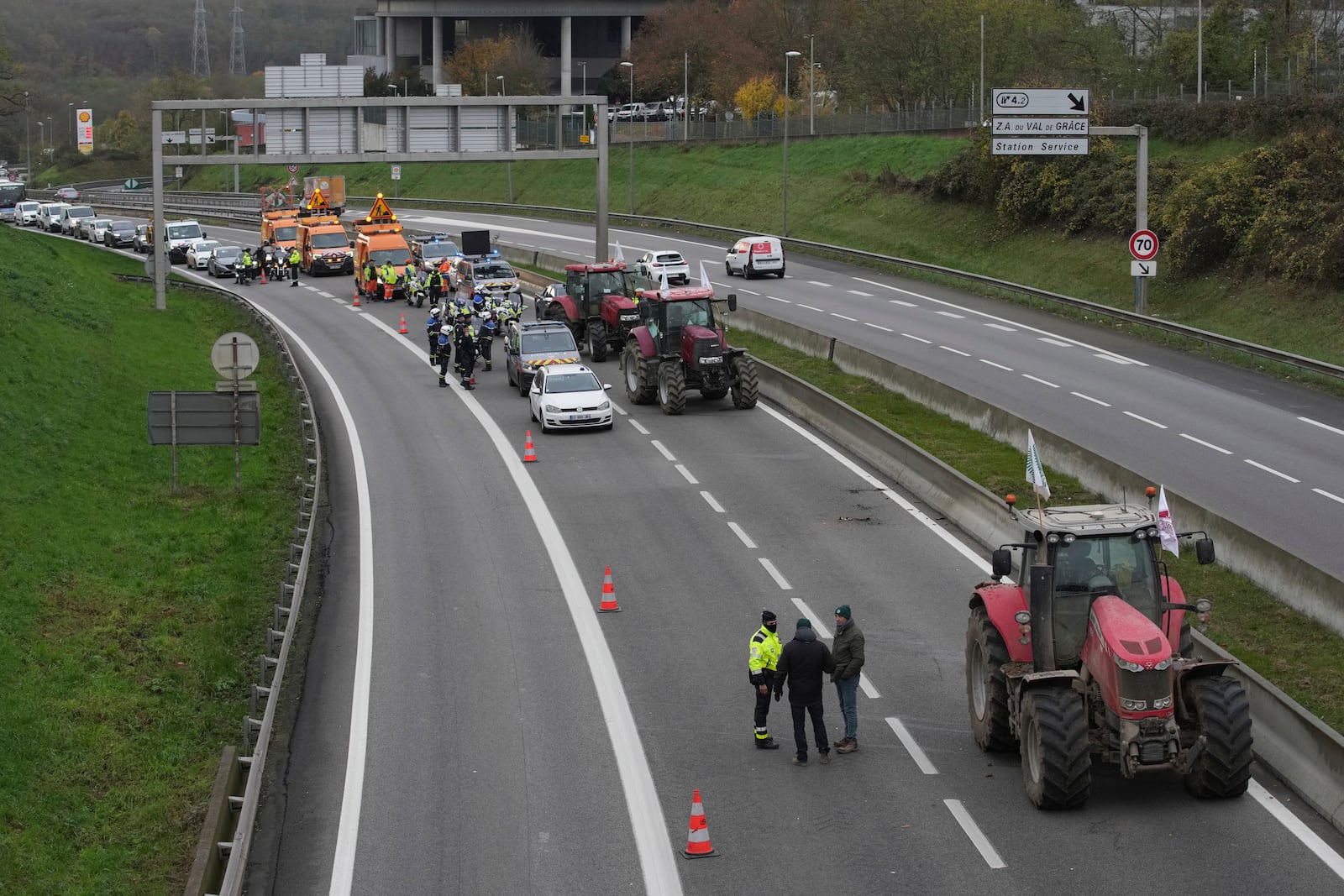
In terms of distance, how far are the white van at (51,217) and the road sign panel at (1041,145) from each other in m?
59.8

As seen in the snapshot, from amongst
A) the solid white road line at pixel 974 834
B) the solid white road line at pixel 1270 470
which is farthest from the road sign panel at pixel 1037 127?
the solid white road line at pixel 974 834

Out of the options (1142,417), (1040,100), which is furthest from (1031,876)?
(1040,100)

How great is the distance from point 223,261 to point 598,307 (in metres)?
31.7

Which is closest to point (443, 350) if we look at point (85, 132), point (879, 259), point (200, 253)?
point (879, 259)

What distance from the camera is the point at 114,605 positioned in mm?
20875

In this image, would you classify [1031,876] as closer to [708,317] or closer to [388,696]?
[388,696]

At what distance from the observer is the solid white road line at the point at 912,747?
15227mm

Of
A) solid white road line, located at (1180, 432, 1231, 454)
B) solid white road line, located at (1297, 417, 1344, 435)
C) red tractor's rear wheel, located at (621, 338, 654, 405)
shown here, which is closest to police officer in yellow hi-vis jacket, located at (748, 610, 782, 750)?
solid white road line, located at (1180, 432, 1231, 454)

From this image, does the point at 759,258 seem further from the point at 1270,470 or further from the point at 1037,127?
the point at 1270,470

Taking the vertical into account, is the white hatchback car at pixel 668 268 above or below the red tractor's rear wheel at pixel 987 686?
above

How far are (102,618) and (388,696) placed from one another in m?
4.91

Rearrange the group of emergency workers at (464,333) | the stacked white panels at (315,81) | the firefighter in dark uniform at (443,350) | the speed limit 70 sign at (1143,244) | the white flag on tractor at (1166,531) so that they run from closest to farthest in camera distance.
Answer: the white flag on tractor at (1166,531) → the group of emergency workers at (464,333) → the firefighter in dark uniform at (443,350) → the speed limit 70 sign at (1143,244) → the stacked white panels at (315,81)

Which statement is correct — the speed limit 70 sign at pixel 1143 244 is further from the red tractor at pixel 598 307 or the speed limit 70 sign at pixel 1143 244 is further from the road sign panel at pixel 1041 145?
the red tractor at pixel 598 307

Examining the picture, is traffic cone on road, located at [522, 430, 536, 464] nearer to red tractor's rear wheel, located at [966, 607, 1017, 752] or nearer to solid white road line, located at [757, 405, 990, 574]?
solid white road line, located at [757, 405, 990, 574]
